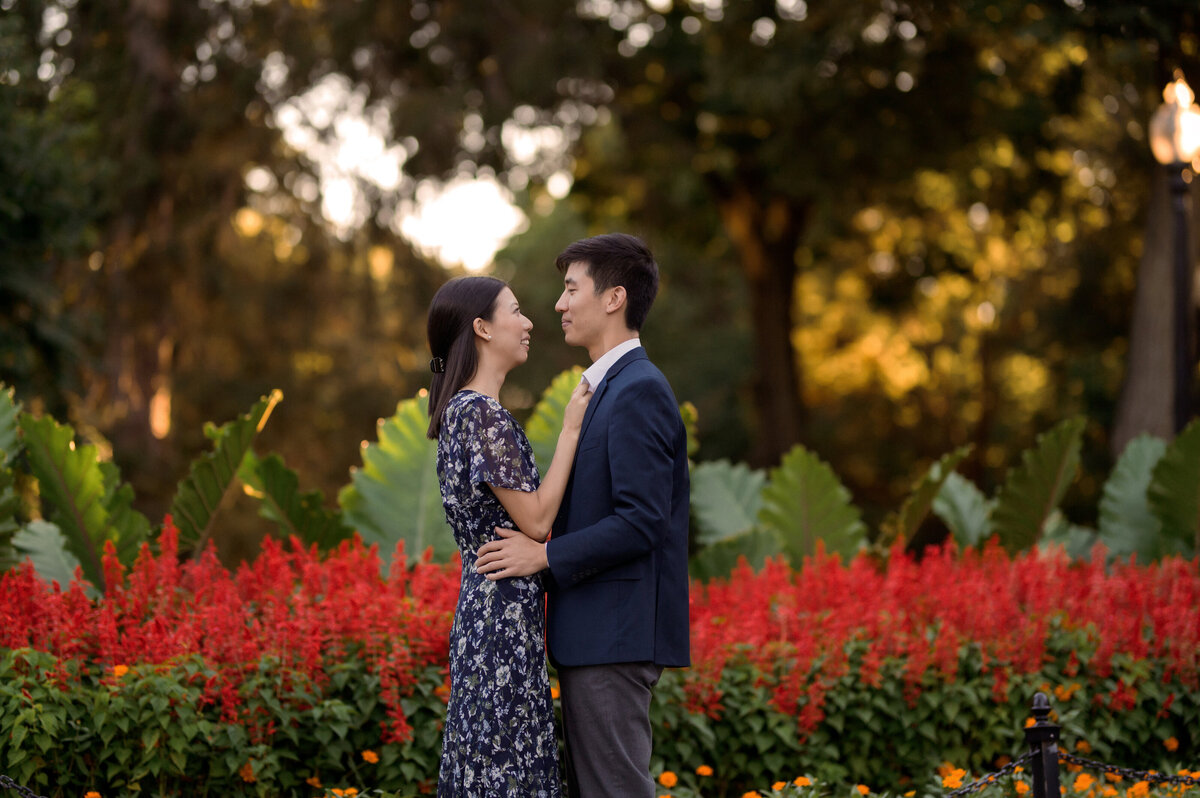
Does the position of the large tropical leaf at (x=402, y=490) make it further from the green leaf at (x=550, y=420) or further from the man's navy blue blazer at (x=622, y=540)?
the man's navy blue blazer at (x=622, y=540)

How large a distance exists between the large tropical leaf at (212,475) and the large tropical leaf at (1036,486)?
4621mm

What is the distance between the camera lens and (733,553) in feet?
23.5

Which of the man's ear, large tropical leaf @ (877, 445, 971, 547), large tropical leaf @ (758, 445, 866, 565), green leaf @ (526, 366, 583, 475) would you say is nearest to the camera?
the man's ear

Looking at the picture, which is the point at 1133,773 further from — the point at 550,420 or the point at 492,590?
the point at 550,420

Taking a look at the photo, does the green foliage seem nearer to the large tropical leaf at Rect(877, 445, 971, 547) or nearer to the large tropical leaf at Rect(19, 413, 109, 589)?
the large tropical leaf at Rect(19, 413, 109, 589)

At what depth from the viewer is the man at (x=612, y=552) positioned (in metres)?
3.27


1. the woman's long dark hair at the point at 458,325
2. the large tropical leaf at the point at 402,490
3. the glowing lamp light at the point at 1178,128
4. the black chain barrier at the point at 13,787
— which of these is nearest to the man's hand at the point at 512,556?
the woman's long dark hair at the point at 458,325

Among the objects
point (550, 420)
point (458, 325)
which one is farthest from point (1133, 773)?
point (550, 420)

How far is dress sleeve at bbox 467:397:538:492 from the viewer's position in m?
3.34

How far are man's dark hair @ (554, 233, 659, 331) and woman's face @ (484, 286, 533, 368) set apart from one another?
0.71 feet

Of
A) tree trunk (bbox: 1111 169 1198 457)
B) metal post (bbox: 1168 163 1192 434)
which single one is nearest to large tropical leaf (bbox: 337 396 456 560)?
metal post (bbox: 1168 163 1192 434)

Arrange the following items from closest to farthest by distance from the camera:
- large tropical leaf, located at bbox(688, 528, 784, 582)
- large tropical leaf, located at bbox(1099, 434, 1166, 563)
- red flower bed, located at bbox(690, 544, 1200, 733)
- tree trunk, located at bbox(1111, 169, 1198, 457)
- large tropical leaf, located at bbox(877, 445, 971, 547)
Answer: red flower bed, located at bbox(690, 544, 1200, 733), large tropical leaf, located at bbox(877, 445, 971, 547), large tropical leaf, located at bbox(688, 528, 784, 582), large tropical leaf, located at bbox(1099, 434, 1166, 563), tree trunk, located at bbox(1111, 169, 1198, 457)

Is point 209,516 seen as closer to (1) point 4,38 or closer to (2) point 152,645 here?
(2) point 152,645

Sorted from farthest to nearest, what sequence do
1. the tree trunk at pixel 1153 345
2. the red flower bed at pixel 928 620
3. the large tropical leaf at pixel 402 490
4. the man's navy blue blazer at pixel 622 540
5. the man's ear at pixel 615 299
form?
the tree trunk at pixel 1153 345, the large tropical leaf at pixel 402 490, the red flower bed at pixel 928 620, the man's ear at pixel 615 299, the man's navy blue blazer at pixel 622 540
